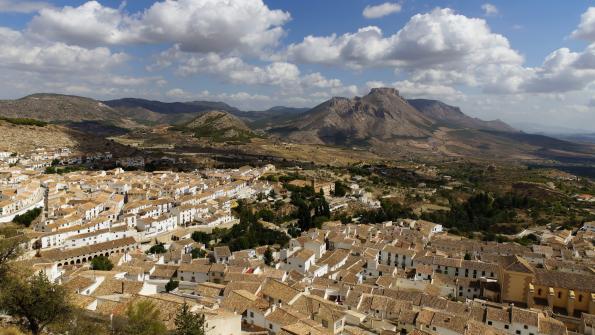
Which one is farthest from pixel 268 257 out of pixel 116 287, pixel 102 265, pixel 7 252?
pixel 7 252

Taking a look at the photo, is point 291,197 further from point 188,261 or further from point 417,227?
point 188,261

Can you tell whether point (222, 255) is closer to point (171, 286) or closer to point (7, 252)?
point (171, 286)

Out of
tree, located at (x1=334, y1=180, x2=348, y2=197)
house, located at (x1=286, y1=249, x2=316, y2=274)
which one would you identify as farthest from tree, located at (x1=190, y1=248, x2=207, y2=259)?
tree, located at (x1=334, y1=180, x2=348, y2=197)

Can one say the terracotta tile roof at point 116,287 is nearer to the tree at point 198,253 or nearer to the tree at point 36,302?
the tree at point 36,302

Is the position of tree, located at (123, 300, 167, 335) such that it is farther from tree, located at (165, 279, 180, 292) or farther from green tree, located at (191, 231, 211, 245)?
green tree, located at (191, 231, 211, 245)

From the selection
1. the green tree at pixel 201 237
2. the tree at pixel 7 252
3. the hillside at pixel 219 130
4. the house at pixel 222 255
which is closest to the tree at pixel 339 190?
the green tree at pixel 201 237

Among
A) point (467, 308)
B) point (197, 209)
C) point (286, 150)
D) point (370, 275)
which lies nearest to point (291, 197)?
point (197, 209)
